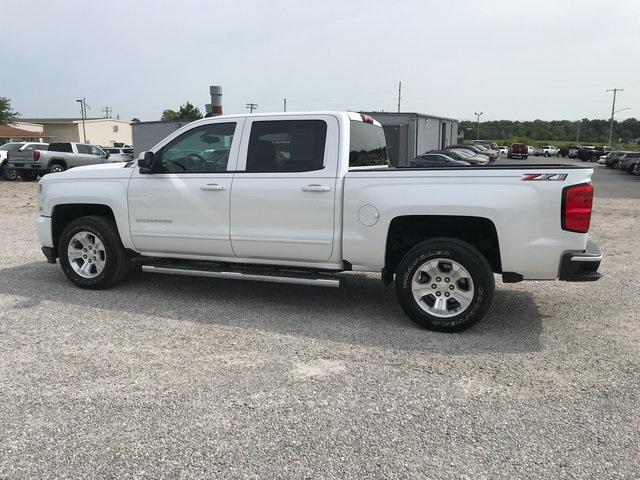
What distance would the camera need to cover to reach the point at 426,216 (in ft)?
15.9

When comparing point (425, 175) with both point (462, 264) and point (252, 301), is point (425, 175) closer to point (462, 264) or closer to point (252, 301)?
point (462, 264)

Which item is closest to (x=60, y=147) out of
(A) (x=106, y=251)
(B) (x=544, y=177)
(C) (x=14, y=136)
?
(A) (x=106, y=251)

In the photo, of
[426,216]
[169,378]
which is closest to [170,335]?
[169,378]

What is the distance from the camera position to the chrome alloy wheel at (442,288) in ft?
15.5

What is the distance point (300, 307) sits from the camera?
5.57 meters

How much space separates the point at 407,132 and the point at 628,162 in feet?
52.6

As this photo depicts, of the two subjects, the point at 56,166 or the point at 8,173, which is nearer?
the point at 56,166

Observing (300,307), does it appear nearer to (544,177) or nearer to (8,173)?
(544,177)

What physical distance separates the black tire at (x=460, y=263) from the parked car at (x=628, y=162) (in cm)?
3574

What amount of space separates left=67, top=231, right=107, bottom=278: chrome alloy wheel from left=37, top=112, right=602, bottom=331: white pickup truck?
2cm

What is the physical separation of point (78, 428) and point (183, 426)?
0.60m

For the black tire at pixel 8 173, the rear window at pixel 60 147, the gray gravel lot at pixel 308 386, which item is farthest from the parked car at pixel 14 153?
Result: the gray gravel lot at pixel 308 386

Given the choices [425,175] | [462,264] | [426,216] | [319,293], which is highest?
[425,175]

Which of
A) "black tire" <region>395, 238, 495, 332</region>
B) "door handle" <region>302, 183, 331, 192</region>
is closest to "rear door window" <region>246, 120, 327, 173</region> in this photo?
"door handle" <region>302, 183, 331, 192</region>
